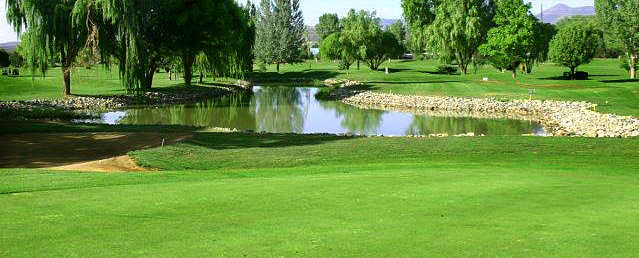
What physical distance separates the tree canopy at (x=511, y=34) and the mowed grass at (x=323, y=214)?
169 ft

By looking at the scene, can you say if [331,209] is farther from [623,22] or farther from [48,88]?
[623,22]

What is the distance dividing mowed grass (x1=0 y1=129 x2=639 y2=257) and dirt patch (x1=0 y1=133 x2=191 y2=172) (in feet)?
15.7

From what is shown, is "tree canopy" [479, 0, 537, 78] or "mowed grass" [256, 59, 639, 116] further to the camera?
"tree canopy" [479, 0, 537, 78]

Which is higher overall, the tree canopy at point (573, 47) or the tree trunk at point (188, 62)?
the tree canopy at point (573, 47)

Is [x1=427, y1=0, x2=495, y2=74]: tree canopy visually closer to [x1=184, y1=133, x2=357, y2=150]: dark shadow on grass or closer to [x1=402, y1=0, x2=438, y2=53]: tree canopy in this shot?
[x1=402, y1=0, x2=438, y2=53]: tree canopy

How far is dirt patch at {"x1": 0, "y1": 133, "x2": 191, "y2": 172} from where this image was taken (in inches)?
853

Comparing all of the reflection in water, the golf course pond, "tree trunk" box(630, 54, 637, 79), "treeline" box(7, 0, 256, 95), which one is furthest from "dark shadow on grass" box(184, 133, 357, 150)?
"tree trunk" box(630, 54, 637, 79)

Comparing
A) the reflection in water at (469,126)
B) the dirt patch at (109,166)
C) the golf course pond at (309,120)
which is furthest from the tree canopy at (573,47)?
the dirt patch at (109,166)

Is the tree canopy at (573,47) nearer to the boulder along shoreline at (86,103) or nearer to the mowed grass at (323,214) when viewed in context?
the boulder along shoreline at (86,103)

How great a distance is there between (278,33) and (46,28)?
70.5m

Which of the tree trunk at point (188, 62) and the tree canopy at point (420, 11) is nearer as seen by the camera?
the tree trunk at point (188, 62)

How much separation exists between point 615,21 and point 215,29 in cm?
4396

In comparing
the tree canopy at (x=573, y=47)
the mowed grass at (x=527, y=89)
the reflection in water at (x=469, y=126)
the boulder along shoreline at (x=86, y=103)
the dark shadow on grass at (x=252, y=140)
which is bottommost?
the reflection in water at (x=469, y=126)

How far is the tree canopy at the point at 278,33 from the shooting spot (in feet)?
368
